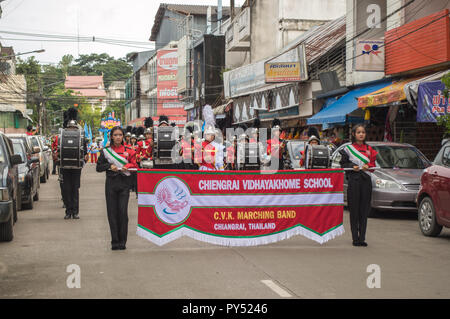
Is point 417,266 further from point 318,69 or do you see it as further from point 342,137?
point 318,69

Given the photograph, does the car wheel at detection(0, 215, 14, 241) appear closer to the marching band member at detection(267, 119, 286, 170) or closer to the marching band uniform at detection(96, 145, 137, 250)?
the marching band uniform at detection(96, 145, 137, 250)

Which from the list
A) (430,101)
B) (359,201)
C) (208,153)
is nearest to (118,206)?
(208,153)

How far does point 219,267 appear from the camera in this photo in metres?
8.32

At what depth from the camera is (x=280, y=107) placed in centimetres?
3284

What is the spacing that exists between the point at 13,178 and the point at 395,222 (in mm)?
7707

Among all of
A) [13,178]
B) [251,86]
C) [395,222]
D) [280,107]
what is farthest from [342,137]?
[13,178]

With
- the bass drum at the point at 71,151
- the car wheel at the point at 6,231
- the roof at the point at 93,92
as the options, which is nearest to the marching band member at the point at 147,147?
the bass drum at the point at 71,151

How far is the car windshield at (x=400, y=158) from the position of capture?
15.4 m

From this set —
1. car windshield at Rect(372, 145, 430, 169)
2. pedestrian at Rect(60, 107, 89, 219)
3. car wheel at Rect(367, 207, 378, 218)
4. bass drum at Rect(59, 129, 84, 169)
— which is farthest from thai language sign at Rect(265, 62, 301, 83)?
bass drum at Rect(59, 129, 84, 169)

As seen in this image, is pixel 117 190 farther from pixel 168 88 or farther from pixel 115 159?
pixel 168 88

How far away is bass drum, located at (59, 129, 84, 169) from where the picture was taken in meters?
14.2

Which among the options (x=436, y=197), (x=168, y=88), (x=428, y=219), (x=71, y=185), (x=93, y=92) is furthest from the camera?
(x=93, y=92)

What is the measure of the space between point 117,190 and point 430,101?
30.7 ft

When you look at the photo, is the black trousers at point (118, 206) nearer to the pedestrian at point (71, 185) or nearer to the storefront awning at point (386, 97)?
the pedestrian at point (71, 185)
